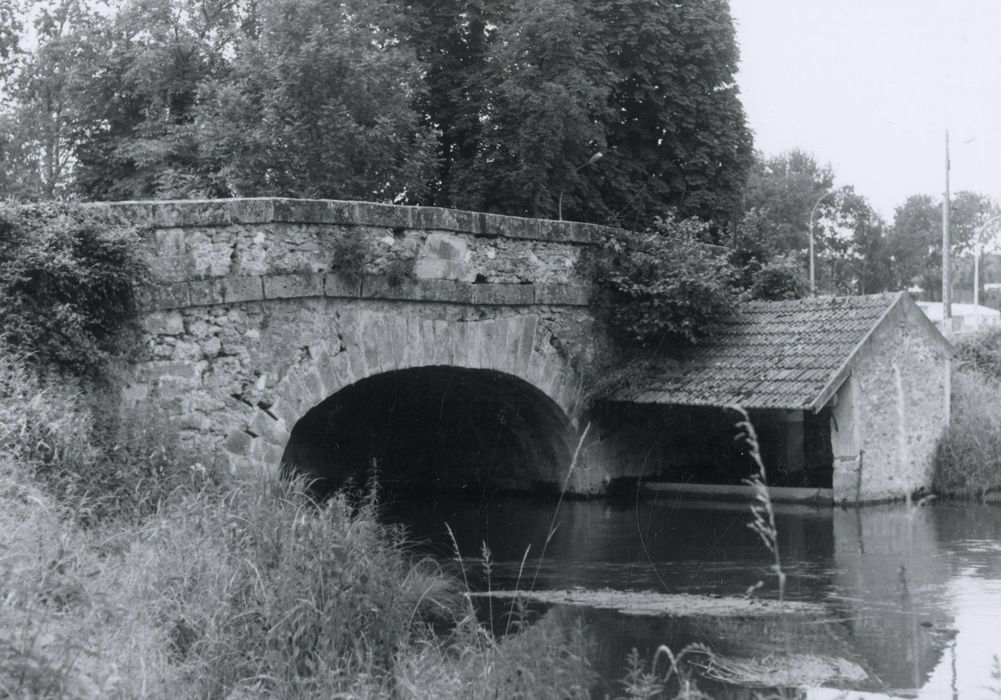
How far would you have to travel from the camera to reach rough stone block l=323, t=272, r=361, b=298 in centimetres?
1017

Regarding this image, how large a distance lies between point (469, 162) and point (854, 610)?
14.1 meters

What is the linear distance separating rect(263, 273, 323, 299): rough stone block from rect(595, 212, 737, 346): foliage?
4144 mm

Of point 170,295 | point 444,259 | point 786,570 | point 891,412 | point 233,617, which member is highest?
point 444,259

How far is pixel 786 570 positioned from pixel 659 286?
177 inches

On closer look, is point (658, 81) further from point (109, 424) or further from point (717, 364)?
point (109, 424)

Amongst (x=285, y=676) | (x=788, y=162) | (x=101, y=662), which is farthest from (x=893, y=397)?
(x=788, y=162)

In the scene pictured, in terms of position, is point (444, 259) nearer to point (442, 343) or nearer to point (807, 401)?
point (442, 343)

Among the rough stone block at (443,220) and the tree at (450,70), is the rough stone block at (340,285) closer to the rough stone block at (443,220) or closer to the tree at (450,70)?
the rough stone block at (443,220)

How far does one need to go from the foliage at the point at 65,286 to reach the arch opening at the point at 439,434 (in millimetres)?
3563

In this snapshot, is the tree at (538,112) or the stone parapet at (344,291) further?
the tree at (538,112)

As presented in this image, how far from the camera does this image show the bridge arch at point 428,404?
33.0 ft

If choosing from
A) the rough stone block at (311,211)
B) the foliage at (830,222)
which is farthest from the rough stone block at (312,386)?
the foliage at (830,222)

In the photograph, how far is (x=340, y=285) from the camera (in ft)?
33.7

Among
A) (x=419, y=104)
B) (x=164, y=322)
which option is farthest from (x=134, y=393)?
(x=419, y=104)
